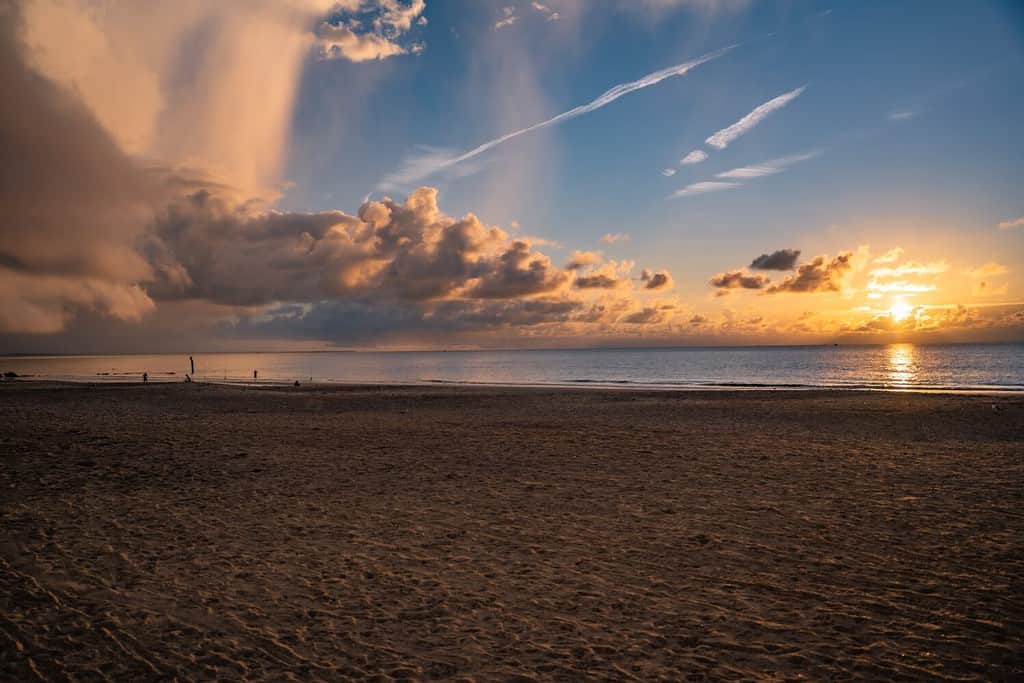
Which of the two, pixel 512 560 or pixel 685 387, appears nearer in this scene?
pixel 512 560

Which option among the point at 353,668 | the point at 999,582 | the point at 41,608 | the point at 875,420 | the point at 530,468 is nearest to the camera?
the point at 353,668

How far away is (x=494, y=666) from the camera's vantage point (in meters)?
5.84

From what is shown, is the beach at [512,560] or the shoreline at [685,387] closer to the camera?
the beach at [512,560]

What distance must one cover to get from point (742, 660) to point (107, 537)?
9.83m

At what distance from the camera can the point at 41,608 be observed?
6.98 m

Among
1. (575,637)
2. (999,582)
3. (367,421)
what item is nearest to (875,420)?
(999,582)

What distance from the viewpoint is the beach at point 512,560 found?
6016 mm

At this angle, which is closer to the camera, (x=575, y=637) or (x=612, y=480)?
(x=575, y=637)

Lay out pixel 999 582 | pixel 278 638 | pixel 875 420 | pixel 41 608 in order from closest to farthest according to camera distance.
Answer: pixel 278 638 → pixel 41 608 → pixel 999 582 → pixel 875 420

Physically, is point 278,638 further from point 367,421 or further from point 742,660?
point 367,421

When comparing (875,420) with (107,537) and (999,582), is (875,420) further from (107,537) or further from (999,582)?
(107,537)

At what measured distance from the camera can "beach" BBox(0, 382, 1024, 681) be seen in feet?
19.7

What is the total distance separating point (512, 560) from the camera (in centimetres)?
870

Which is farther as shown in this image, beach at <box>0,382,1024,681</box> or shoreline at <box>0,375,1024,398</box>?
shoreline at <box>0,375,1024,398</box>
